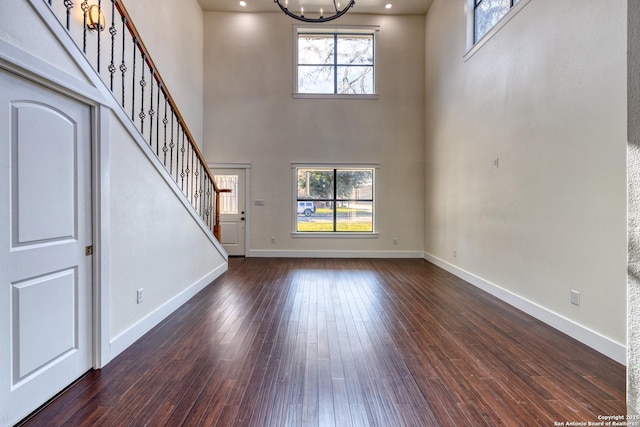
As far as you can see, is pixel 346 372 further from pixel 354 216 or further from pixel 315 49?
pixel 315 49

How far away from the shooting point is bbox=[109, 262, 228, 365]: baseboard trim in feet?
7.77

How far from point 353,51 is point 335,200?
3.41 m

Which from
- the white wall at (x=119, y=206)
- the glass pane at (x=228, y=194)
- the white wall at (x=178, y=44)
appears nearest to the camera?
the white wall at (x=119, y=206)

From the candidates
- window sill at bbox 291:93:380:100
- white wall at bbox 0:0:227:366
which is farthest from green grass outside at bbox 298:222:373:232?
white wall at bbox 0:0:227:366

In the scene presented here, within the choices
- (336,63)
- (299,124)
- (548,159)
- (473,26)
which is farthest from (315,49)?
(548,159)

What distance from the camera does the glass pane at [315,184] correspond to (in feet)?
22.1

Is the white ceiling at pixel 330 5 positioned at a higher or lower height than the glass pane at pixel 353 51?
Result: higher

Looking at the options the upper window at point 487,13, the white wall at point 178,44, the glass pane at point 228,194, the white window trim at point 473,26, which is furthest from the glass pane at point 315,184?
the upper window at point 487,13

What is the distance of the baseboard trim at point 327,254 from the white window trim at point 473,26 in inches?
154

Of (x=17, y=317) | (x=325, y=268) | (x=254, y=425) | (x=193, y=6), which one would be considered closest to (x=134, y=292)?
(x=17, y=317)

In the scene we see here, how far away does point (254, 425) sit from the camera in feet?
5.39

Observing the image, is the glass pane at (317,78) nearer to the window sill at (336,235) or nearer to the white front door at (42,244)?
the window sill at (336,235)

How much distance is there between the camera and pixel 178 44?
18.2 feet

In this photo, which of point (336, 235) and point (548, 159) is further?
point (336, 235)
